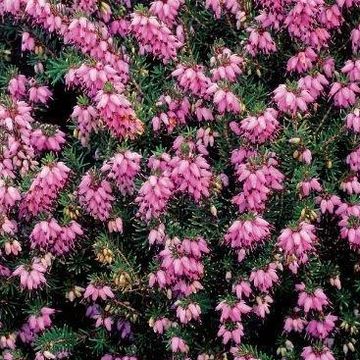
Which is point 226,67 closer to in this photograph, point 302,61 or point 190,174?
point 302,61

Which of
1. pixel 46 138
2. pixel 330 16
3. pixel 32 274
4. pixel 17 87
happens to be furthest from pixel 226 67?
pixel 32 274

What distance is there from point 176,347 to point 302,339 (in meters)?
0.85

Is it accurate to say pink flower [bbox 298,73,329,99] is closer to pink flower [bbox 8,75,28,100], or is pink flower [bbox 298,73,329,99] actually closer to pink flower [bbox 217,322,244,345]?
pink flower [bbox 217,322,244,345]

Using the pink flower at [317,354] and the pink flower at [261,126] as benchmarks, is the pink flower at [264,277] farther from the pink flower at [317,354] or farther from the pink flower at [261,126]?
the pink flower at [261,126]

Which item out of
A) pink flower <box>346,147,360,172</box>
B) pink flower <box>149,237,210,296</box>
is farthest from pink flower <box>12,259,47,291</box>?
pink flower <box>346,147,360,172</box>

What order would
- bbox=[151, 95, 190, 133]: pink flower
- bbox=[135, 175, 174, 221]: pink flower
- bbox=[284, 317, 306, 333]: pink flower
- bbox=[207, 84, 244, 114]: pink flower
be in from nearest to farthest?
bbox=[135, 175, 174, 221]: pink flower
bbox=[207, 84, 244, 114]: pink flower
bbox=[151, 95, 190, 133]: pink flower
bbox=[284, 317, 306, 333]: pink flower

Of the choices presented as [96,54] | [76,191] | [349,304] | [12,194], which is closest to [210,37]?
[96,54]

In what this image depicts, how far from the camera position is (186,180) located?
11.8 feet

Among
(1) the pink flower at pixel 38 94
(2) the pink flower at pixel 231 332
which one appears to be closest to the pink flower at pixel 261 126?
(2) the pink flower at pixel 231 332

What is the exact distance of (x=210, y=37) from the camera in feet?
14.2

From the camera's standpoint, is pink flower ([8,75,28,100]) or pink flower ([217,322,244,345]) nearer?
pink flower ([217,322,244,345])

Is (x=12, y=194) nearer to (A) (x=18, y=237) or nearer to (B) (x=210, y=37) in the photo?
(A) (x=18, y=237)

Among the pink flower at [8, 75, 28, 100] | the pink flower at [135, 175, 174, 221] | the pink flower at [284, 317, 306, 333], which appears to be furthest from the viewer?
the pink flower at [8, 75, 28, 100]

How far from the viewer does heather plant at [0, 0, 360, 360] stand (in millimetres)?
3711
